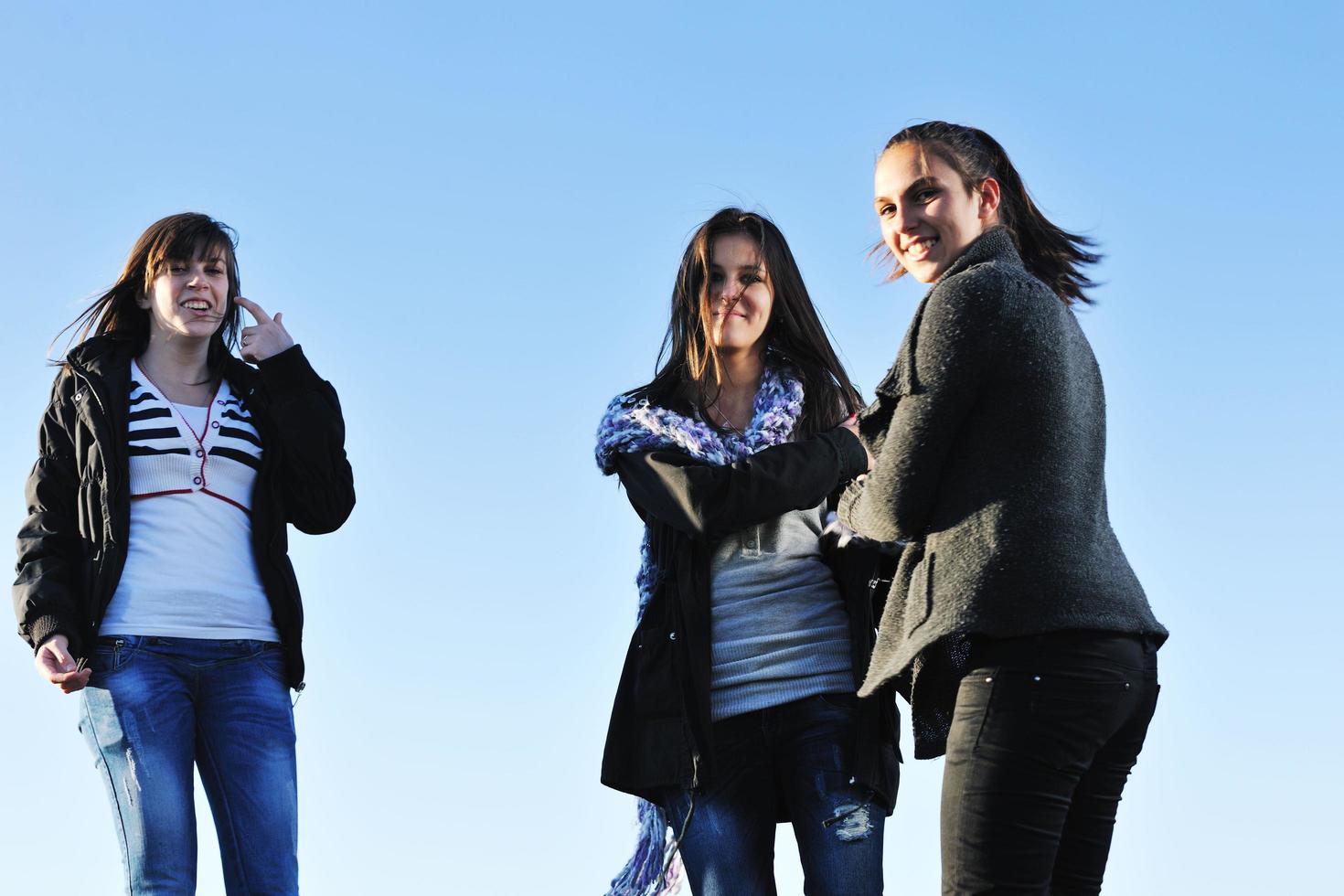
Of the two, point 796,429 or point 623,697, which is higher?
point 796,429

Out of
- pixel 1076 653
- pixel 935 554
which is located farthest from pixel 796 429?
pixel 1076 653

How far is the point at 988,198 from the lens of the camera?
3350 millimetres

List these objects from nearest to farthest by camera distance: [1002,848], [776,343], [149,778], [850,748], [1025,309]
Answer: [1002,848]
[1025,309]
[850,748]
[149,778]
[776,343]

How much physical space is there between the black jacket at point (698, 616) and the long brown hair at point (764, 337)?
26 cm

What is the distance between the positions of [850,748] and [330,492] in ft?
6.04

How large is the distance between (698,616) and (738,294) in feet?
3.13

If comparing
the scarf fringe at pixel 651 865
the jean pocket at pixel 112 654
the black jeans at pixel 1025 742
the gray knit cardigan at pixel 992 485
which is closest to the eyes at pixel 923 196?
the gray knit cardigan at pixel 992 485

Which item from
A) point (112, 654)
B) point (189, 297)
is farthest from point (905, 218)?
point (112, 654)

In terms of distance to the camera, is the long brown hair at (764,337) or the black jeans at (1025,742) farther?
the long brown hair at (764,337)

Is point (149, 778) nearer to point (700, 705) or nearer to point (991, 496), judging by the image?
point (700, 705)

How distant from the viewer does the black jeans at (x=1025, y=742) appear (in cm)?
269

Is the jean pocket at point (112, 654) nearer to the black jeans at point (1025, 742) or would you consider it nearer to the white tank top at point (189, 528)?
the white tank top at point (189, 528)

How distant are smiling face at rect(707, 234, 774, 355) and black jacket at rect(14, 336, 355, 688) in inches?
52.0

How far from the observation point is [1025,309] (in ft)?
9.46
